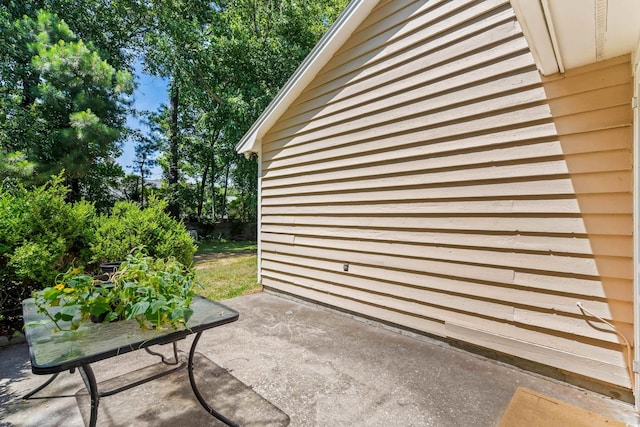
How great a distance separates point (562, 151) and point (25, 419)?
13.7 feet

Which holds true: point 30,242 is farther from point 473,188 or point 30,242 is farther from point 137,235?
point 473,188

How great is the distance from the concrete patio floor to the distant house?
0.29m

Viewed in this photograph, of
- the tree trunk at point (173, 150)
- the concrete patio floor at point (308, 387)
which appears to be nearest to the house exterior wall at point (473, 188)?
the concrete patio floor at point (308, 387)

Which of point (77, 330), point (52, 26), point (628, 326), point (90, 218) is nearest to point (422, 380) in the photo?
point (628, 326)

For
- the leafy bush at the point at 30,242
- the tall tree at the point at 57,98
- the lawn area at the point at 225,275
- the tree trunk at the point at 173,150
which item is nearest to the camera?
A: the leafy bush at the point at 30,242

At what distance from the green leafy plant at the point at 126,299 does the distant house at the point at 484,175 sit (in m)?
2.37

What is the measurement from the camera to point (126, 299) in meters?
1.65

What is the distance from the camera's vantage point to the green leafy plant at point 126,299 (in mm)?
1530

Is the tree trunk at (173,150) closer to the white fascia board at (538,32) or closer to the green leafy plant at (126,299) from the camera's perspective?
the green leafy plant at (126,299)

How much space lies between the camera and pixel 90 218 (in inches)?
160

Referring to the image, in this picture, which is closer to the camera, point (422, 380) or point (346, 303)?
point (422, 380)

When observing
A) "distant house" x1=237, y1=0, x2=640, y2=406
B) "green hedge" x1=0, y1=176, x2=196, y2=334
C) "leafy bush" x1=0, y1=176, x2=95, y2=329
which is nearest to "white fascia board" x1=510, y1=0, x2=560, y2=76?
"distant house" x1=237, y1=0, x2=640, y2=406

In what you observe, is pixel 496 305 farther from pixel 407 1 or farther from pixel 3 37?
pixel 3 37

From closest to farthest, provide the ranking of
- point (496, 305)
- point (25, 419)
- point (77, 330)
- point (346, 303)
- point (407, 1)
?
point (77, 330) < point (25, 419) < point (496, 305) < point (407, 1) < point (346, 303)
